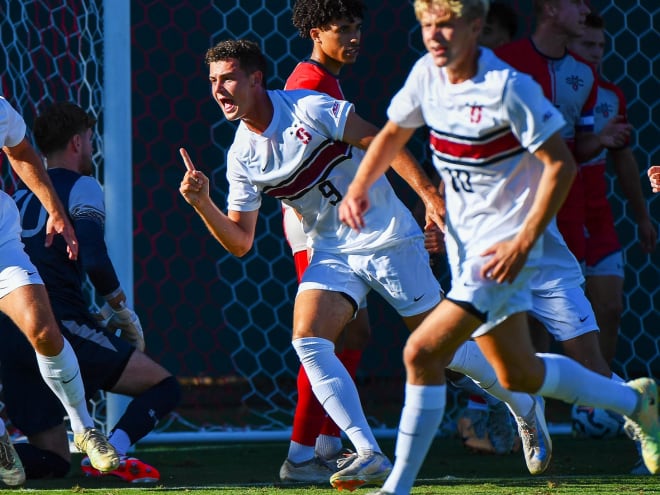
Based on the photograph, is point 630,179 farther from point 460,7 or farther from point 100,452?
point 100,452

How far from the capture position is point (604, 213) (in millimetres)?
5629

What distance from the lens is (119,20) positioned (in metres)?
5.95

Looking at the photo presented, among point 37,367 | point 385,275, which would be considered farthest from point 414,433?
point 37,367

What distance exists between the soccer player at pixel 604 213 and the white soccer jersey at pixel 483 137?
2231 millimetres

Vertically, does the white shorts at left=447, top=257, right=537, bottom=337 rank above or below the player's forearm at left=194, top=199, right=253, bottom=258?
below

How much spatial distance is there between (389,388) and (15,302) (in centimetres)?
340

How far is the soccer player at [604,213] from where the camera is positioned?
5598 millimetres

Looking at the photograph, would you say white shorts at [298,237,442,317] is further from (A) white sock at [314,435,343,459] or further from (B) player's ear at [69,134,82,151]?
(B) player's ear at [69,134,82,151]

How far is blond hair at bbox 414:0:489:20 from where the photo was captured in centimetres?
326

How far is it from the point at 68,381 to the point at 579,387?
1909 mm

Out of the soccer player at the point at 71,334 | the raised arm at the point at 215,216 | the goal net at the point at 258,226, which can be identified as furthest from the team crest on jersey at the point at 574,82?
the goal net at the point at 258,226

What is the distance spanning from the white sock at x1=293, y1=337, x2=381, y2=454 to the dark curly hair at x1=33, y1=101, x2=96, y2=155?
58.7 inches

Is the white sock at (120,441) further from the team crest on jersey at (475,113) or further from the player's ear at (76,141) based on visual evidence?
the team crest on jersey at (475,113)

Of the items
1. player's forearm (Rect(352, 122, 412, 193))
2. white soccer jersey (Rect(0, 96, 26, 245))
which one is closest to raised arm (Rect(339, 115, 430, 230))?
player's forearm (Rect(352, 122, 412, 193))
